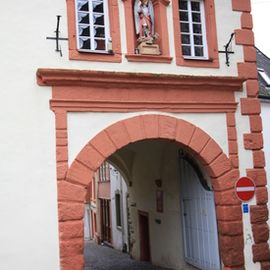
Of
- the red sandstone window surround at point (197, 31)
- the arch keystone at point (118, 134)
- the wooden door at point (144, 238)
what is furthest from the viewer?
the wooden door at point (144, 238)

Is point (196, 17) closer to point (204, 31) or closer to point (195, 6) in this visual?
point (195, 6)

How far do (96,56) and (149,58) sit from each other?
3.19 feet

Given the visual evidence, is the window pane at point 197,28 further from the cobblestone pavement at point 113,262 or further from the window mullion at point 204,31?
the cobblestone pavement at point 113,262

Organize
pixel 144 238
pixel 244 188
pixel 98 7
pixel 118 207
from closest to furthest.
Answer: pixel 98 7 < pixel 244 188 < pixel 144 238 < pixel 118 207

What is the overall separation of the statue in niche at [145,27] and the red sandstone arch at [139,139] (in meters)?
1.23

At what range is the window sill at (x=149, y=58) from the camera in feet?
31.3

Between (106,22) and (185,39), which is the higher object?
(106,22)

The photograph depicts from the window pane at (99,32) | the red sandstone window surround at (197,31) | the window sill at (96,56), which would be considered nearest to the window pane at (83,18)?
the window pane at (99,32)

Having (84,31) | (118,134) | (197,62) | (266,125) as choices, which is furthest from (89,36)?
(266,125)

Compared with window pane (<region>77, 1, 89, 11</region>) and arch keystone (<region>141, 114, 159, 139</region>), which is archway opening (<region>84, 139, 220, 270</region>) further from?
window pane (<region>77, 1, 89, 11</region>)

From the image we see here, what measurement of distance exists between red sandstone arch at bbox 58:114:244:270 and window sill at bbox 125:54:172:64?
1.01 metres

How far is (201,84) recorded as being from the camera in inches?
389

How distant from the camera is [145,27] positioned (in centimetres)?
978

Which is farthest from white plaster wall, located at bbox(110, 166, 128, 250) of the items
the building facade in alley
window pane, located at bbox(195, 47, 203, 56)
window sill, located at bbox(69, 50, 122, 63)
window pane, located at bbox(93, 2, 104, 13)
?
window pane, located at bbox(93, 2, 104, 13)
